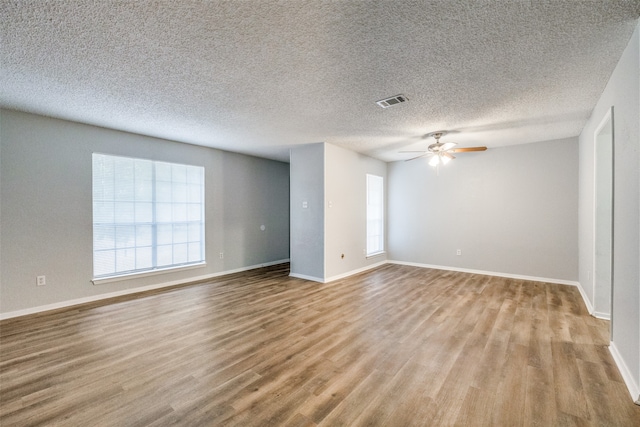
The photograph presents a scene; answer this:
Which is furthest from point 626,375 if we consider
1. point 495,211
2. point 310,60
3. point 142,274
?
point 142,274

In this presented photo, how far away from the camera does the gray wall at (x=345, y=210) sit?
17.4ft

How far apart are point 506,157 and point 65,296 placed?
790 centimetres

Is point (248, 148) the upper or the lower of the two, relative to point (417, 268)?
upper

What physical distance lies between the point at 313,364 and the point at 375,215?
4899 millimetres

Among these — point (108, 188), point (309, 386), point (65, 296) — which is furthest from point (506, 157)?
point (65, 296)

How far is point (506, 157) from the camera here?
5.51 metres

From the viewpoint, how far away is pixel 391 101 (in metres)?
3.21

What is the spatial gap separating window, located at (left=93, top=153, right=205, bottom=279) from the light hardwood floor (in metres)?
0.75

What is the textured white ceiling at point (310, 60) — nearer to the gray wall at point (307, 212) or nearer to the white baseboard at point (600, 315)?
the gray wall at point (307, 212)

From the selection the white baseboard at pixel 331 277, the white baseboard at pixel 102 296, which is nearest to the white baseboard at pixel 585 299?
the white baseboard at pixel 331 277

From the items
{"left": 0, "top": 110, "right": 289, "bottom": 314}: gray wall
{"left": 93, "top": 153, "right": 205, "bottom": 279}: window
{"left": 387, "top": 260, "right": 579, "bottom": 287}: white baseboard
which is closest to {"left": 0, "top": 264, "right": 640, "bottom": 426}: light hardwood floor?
{"left": 0, "top": 110, "right": 289, "bottom": 314}: gray wall

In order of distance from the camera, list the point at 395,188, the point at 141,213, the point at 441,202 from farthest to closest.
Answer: the point at 395,188 → the point at 441,202 → the point at 141,213

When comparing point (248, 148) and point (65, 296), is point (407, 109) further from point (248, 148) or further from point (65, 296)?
point (65, 296)

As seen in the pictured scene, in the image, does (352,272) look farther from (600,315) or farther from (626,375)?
(626,375)
